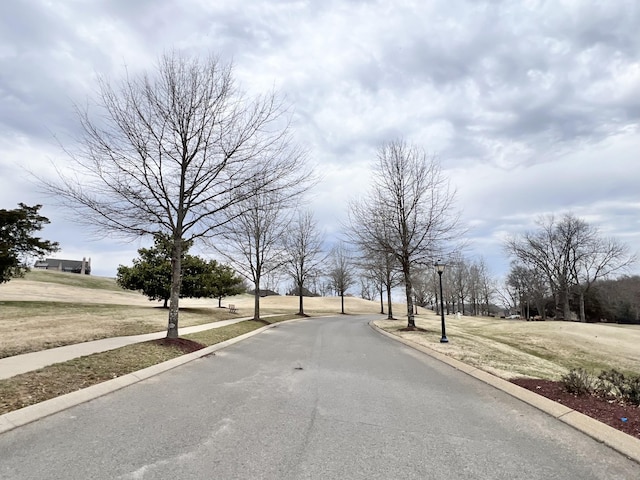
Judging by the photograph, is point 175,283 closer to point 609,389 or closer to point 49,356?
point 49,356

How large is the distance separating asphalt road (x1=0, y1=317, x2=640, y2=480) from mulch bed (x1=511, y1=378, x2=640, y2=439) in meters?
0.59

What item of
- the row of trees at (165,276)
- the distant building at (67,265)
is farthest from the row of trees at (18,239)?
the distant building at (67,265)

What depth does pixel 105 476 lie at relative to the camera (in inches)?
123

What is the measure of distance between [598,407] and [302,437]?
4.41 m


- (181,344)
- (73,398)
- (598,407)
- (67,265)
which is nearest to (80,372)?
(73,398)

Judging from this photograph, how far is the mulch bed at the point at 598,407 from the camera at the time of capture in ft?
15.3

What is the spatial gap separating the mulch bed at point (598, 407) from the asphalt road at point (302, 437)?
594 millimetres

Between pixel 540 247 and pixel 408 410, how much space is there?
54.1 meters

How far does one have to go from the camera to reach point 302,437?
4152 millimetres

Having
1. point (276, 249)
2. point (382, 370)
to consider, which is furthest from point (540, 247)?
point (382, 370)

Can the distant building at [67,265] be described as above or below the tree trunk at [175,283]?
above

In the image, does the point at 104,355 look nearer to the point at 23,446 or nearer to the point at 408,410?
the point at 23,446

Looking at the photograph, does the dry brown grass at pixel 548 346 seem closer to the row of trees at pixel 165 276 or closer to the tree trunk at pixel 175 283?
the tree trunk at pixel 175 283

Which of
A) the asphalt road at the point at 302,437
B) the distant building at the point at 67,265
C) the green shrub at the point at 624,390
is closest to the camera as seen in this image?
the asphalt road at the point at 302,437
